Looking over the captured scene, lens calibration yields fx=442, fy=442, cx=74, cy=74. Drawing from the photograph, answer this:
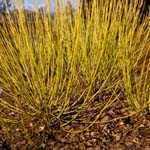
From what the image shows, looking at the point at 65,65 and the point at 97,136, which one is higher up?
the point at 65,65

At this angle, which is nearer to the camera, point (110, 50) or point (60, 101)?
point (60, 101)

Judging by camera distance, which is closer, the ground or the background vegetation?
the ground

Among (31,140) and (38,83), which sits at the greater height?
(38,83)

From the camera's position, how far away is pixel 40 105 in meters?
3.63

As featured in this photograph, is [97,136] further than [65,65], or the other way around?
[65,65]

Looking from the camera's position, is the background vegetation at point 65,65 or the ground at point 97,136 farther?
the background vegetation at point 65,65

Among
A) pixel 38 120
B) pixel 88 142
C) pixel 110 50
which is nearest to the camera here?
pixel 88 142

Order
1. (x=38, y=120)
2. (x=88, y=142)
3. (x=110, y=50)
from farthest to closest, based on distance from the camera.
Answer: (x=110, y=50)
(x=38, y=120)
(x=88, y=142)

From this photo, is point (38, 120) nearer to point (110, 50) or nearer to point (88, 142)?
point (88, 142)

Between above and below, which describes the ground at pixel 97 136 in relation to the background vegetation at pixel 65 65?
below

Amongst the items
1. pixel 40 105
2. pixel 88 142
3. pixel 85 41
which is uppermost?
pixel 85 41

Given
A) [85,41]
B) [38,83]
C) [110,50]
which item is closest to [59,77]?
[38,83]

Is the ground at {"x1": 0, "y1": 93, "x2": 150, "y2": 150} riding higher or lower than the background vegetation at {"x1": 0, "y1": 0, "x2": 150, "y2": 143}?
lower

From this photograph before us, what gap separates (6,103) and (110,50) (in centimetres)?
105
